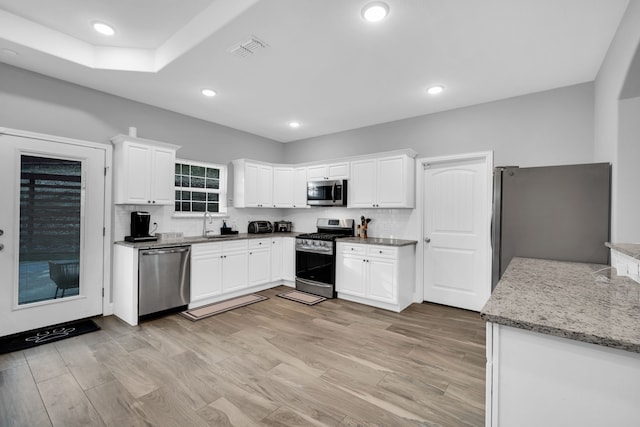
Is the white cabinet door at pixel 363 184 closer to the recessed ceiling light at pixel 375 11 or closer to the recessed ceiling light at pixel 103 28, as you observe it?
the recessed ceiling light at pixel 375 11

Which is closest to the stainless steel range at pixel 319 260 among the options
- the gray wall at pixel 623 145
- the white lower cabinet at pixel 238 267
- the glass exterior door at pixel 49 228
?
the white lower cabinet at pixel 238 267

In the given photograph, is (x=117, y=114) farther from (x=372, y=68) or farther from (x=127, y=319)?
(x=372, y=68)

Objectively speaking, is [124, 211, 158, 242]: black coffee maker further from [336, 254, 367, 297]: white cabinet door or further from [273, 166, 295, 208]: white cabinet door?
[336, 254, 367, 297]: white cabinet door

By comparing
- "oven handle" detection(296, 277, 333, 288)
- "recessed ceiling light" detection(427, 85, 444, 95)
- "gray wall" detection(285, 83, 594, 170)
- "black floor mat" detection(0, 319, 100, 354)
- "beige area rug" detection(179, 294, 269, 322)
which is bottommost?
"black floor mat" detection(0, 319, 100, 354)

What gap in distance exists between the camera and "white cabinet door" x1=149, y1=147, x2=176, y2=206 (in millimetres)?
3750

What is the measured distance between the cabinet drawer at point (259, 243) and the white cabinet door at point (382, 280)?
172cm

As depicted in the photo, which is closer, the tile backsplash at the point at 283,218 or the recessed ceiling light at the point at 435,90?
the recessed ceiling light at the point at 435,90

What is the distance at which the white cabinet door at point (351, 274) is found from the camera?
412 centimetres

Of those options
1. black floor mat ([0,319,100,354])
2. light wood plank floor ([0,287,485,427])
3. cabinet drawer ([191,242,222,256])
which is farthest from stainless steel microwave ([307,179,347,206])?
black floor mat ([0,319,100,354])

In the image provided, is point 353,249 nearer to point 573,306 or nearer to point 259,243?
point 259,243

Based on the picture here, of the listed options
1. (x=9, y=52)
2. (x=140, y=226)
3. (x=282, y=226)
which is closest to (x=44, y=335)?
(x=140, y=226)

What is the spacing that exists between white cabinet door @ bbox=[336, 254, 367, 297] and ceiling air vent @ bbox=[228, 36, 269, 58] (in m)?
2.87

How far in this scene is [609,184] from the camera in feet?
7.97

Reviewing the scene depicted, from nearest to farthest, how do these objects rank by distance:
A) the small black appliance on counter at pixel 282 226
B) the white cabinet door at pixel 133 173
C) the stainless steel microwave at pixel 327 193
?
the white cabinet door at pixel 133 173, the stainless steel microwave at pixel 327 193, the small black appliance on counter at pixel 282 226
